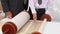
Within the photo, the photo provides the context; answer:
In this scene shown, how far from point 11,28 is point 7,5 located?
2.25 ft

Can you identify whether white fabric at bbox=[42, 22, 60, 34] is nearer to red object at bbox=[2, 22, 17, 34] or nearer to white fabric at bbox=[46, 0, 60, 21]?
red object at bbox=[2, 22, 17, 34]

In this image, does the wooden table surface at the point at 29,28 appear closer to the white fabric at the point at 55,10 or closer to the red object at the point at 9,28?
the red object at the point at 9,28

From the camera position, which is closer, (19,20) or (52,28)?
(19,20)

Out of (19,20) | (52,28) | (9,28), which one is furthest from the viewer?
(52,28)

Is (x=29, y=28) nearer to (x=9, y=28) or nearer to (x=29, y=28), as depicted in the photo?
(x=29, y=28)

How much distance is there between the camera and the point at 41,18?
1.38m

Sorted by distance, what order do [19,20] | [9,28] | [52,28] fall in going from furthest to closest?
[52,28]
[19,20]
[9,28]

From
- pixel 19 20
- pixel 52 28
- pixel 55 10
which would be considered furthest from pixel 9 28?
pixel 55 10

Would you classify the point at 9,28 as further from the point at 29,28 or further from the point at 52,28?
the point at 52,28

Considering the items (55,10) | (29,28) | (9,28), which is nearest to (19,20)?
(29,28)

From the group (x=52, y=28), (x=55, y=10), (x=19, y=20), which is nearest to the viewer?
(x=19, y=20)

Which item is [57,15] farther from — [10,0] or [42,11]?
[10,0]

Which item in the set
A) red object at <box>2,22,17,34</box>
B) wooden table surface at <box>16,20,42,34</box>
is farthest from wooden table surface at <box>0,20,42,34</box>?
red object at <box>2,22,17,34</box>

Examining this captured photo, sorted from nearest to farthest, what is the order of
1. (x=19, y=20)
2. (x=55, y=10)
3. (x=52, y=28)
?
(x=19, y=20) < (x=52, y=28) < (x=55, y=10)
